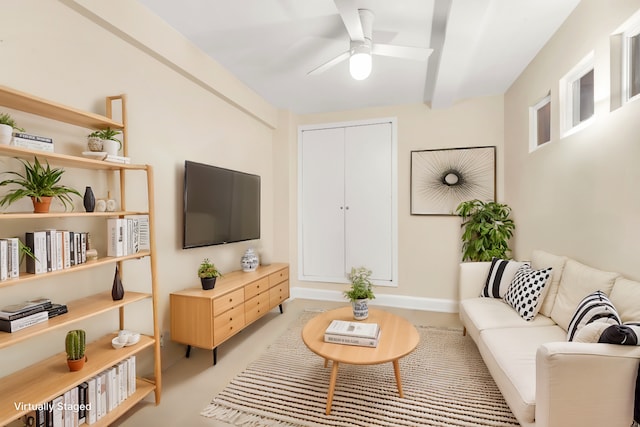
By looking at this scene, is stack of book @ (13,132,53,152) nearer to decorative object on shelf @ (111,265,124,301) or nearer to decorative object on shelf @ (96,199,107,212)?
decorative object on shelf @ (96,199,107,212)

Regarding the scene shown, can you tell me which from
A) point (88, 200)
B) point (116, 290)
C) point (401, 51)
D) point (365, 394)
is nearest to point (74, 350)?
point (116, 290)

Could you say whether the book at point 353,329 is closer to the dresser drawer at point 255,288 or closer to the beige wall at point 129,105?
the dresser drawer at point 255,288

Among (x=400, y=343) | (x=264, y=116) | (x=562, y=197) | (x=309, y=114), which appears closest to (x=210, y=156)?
(x=264, y=116)

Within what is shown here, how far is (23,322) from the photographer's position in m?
1.43

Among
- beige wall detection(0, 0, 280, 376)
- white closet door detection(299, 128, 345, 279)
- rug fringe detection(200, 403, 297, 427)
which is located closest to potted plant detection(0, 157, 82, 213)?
beige wall detection(0, 0, 280, 376)

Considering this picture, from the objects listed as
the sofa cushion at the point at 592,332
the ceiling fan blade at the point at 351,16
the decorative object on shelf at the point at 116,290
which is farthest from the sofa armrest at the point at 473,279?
the decorative object on shelf at the point at 116,290

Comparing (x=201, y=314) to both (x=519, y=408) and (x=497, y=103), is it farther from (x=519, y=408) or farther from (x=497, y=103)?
(x=497, y=103)

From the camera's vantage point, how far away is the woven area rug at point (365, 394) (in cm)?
188

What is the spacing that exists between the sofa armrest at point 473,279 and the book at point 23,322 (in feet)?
10.3

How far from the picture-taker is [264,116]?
398 centimetres

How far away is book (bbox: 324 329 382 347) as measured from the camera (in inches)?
78.7

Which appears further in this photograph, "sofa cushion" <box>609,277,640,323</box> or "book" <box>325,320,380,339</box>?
"book" <box>325,320,380,339</box>

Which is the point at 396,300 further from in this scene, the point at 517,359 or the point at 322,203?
the point at 517,359

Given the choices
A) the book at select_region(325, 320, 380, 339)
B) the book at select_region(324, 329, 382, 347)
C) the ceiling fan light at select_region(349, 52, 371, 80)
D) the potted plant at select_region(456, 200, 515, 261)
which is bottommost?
the book at select_region(324, 329, 382, 347)
